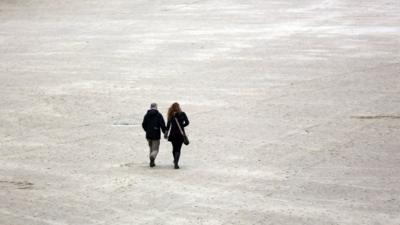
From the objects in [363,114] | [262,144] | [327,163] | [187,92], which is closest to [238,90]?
[187,92]

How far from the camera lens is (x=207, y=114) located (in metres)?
28.1

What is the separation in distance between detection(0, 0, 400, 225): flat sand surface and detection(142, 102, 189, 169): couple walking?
1.68ft

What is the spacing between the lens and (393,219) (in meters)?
16.4

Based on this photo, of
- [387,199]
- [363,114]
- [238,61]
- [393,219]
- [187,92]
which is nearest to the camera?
[393,219]

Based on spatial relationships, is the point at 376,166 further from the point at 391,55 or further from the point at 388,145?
the point at 391,55

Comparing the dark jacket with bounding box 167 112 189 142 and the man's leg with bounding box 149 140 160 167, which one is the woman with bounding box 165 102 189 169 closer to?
the dark jacket with bounding box 167 112 189 142

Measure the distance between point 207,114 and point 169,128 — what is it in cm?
796

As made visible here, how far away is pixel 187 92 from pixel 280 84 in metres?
3.53

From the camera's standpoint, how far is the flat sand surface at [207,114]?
17719mm

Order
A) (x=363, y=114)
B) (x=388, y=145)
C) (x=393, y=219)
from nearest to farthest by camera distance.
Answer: (x=393, y=219) → (x=388, y=145) → (x=363, y=114)

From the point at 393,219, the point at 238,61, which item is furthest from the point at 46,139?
the point at 238,61

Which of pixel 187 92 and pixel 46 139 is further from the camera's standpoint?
pixel 187 92

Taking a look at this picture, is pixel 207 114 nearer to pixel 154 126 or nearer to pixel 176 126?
pixel 154 126

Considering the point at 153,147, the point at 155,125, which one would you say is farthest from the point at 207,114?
the point at 155,125
